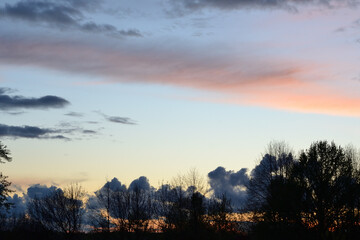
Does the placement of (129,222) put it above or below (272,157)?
below

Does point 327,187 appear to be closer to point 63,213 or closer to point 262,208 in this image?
point 262,208

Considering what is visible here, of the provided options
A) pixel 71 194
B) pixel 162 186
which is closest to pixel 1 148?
pixel 71 194

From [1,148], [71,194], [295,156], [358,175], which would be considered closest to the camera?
[1,148]

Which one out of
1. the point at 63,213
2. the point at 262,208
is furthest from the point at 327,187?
the point at 63,213

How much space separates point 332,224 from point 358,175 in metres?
10.8

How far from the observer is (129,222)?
9231 centimetres

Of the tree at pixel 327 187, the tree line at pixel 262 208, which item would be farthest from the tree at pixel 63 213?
the tree at pixel 327 187

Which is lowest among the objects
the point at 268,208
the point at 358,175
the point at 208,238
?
the point at 208,238

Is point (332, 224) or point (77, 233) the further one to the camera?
point (77, 233)

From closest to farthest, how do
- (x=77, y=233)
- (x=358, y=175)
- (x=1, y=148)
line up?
(x=1, y=148)
(x=358, y=175)
(x=77, y=233)

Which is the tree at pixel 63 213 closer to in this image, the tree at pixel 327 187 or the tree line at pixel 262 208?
the tree line at pixel 262 208

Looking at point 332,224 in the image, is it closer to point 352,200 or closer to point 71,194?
point 352,200

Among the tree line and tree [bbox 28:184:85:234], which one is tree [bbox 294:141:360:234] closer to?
the tree line

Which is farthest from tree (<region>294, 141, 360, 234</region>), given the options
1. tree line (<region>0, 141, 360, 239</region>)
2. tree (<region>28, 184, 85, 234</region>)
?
tree (<region>28, 184, 85, 234</region>)
